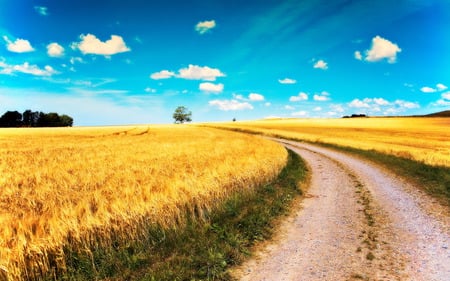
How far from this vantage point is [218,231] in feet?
28.0

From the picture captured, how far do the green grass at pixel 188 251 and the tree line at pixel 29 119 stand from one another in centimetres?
14140

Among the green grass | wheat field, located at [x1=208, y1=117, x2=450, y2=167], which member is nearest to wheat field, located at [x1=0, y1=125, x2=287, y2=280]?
the green grass

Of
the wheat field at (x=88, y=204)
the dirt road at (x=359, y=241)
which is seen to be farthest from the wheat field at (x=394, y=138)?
the wheat field at (x=88, y=204)

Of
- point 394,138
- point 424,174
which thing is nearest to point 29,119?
point 394,138

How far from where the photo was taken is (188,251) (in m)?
7.32

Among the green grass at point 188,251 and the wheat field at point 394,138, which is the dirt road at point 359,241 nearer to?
the green grass at point 188,251

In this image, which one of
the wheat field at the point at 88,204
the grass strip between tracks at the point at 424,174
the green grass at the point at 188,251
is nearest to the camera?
the wheat field at the point at 88,204

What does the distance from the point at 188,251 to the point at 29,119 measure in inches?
5803

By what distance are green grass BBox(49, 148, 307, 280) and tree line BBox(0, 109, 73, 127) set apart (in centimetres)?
14140

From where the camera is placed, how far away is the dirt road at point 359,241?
6418 millimetres

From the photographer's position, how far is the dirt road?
253 inches

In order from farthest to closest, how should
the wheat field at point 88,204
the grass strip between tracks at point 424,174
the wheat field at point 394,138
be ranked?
1. the wheat field at point 394,138
2. the grass strip between tracks at point 424,174
3. the wheat field at point 88,204

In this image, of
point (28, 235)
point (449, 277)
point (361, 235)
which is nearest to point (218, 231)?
point (361, 235)

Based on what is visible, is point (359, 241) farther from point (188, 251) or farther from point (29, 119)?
point (29, 119)
